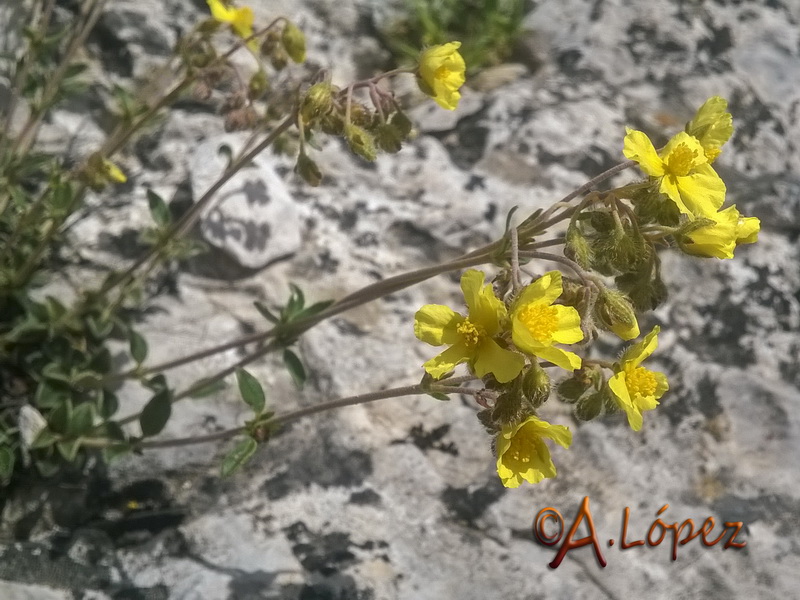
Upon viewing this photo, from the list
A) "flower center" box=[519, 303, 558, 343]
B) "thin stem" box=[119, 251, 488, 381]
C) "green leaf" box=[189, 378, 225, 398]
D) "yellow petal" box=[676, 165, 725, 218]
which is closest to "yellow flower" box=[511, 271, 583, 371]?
"flower center" box=[519, 303, 558, 343]

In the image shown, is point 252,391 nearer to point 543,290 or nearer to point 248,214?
point 543,290

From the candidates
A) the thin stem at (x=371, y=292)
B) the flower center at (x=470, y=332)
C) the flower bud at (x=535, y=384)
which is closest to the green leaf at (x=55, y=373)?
the thin stem at (x=371, y=292)

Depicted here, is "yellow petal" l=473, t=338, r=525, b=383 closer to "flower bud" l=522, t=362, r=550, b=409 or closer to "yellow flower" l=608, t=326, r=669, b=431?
"flower bud" l=522, t=362, r=550, b=409

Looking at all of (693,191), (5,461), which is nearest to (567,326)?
(693,191)

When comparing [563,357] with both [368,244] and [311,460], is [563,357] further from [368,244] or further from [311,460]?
[368,244]

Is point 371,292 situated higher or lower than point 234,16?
lower
